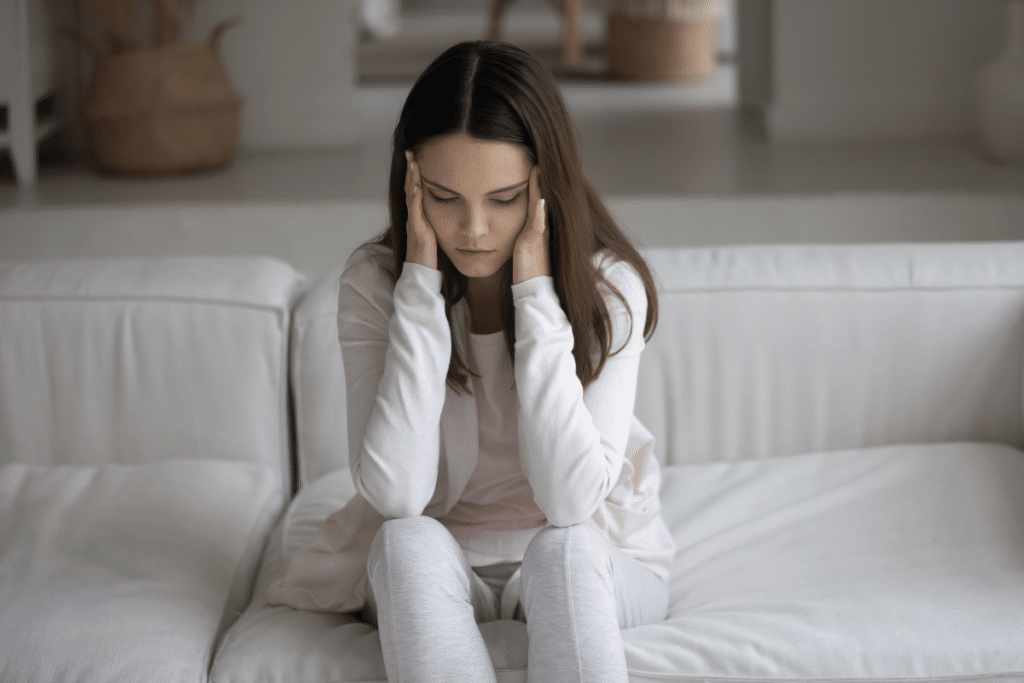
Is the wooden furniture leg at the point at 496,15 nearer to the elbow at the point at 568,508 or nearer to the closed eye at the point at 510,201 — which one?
the closed eye at the point at 510,201

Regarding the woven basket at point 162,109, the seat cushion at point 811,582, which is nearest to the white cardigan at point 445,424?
the seat cushion at point 811,582

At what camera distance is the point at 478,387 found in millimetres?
1353

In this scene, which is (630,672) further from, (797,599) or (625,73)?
(625,73)

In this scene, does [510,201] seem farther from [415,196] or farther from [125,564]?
[125,564]

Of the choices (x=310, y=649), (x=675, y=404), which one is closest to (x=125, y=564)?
(x=310, y=649)

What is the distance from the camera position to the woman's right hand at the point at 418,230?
1.22m

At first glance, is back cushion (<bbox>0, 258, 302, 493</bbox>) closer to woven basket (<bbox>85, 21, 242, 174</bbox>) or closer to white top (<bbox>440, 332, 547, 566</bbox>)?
white top (<bbox>440, 332, 547, 566</bbox>)

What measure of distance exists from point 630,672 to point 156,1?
2.55m

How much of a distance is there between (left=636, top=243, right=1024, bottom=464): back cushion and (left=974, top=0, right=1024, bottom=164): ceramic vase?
4.57ft

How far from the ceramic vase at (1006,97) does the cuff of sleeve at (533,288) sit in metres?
2.22

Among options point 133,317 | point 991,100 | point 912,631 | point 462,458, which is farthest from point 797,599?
point 991,100

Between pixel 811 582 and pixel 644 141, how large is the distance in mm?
2506

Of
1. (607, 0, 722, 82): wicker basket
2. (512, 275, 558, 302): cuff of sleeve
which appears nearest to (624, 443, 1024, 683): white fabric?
(512, 275, 558, 302): cuff of sleeve

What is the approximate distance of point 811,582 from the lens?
1366 mm
